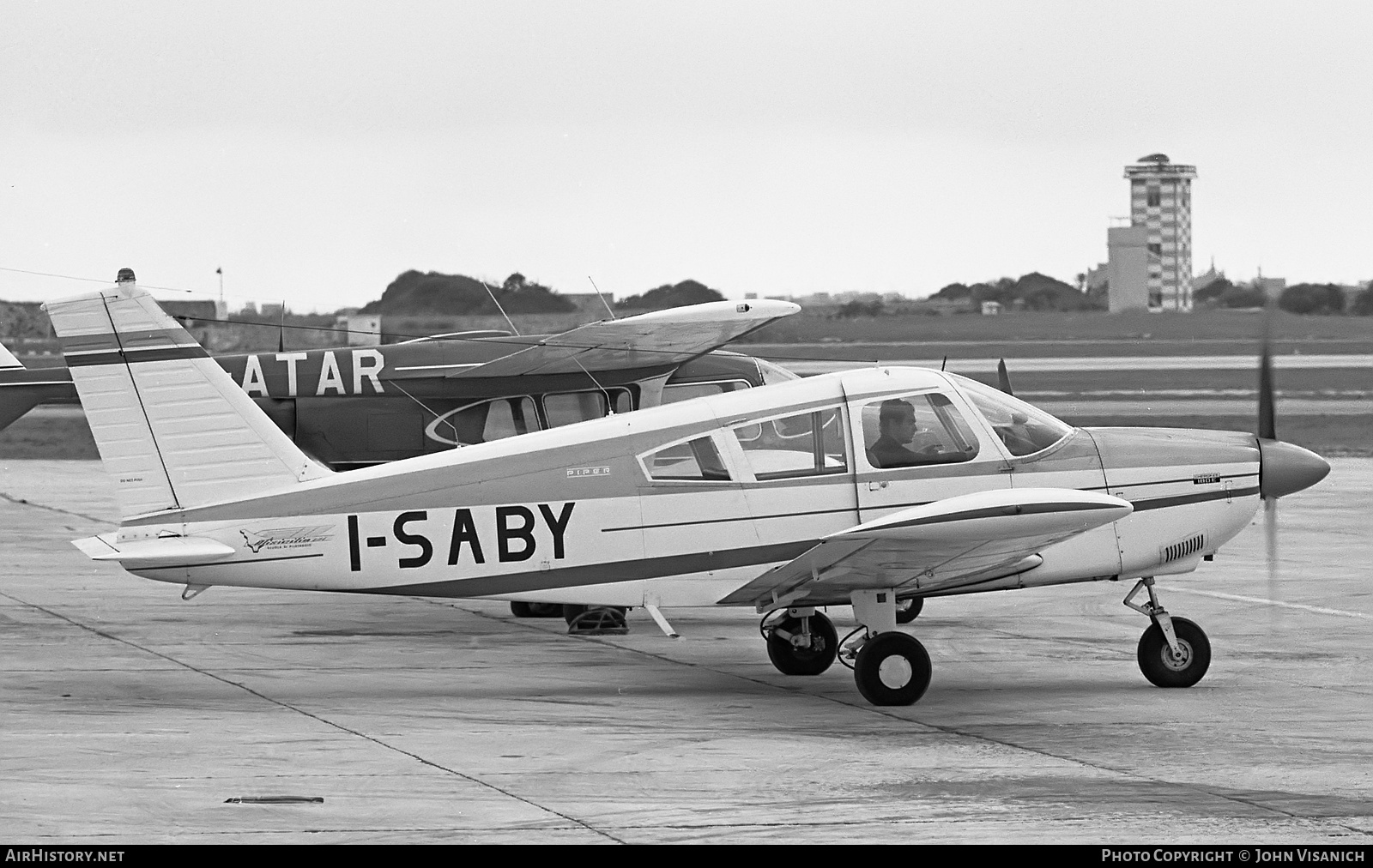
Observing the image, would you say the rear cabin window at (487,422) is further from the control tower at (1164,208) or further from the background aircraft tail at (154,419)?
the control tower at (1164,208)

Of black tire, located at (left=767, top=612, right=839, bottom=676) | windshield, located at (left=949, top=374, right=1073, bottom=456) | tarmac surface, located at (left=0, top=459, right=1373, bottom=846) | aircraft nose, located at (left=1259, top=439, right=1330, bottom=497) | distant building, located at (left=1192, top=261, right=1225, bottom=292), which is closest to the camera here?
tarmac surface, located at (left=0, top=459, right=1373, bottom=846)

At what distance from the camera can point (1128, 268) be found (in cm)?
8762

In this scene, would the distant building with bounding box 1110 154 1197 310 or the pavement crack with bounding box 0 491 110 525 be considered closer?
the pavement crack with bounding box 0 491 110 525

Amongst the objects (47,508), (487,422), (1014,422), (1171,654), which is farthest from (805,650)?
(47,508)

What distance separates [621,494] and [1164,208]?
318ft

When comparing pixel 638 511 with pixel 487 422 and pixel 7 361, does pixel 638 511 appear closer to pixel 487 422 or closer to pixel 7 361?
pixel 487 422

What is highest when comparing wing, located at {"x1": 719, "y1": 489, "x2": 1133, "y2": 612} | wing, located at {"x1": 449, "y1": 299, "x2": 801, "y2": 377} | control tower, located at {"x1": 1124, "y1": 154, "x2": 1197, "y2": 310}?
control tower, located at {"x1": 1124, "y1": 154, "x2": 1197, "y2": 310}

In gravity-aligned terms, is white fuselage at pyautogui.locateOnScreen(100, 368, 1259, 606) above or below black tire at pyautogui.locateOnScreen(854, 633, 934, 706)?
above

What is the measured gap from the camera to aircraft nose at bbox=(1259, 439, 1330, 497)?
36.6ft

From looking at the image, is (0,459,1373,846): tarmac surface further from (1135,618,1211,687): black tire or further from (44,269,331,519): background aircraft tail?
(44,269,331,519): background aircraft tail

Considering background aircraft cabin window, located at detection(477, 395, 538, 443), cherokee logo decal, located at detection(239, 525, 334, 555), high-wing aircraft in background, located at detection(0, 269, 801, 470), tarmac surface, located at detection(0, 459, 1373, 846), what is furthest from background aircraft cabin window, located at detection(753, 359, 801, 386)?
cherokee logo decal, located at detection(239, 525, 334, 555)

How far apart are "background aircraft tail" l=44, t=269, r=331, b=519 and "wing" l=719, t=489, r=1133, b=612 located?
3.32m

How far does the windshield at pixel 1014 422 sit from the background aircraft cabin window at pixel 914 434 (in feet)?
0.70

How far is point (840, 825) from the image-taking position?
24.8 feet
